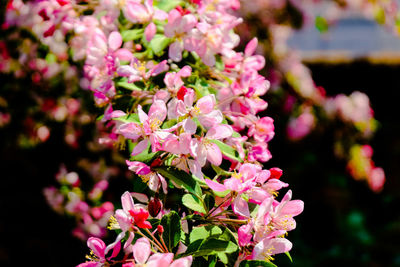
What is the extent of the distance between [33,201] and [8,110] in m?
0.56

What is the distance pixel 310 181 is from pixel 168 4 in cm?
370

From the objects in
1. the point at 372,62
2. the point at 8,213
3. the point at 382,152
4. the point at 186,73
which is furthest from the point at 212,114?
the point at 372,62

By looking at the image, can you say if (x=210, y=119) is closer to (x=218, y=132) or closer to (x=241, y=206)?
(x=218, y=132)

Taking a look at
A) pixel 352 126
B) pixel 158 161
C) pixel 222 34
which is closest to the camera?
pixel 158 161

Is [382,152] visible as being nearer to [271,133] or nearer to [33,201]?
[33,201]

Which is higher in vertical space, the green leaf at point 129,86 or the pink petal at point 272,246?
the green leaf at point 129,86

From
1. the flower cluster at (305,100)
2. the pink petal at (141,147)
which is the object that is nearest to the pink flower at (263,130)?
the pink petal at (141,147)

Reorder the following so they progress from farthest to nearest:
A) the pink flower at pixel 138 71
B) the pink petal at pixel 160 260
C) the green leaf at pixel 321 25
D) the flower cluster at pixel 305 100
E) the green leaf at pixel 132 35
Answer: the flower cluster at pixel 305 100
the green leaf at pixel 321 25
the green leaf at pixel 132 35
the pink flower at pixel 138 71
the pink petal at pixel 160 260

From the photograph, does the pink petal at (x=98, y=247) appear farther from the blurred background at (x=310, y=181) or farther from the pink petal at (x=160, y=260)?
the blurred background at (x=310, y=181)

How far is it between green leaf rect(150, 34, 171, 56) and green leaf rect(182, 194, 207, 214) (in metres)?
0.48

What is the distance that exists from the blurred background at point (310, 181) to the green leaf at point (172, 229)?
4.83 ft

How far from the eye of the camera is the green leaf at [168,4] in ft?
4.48

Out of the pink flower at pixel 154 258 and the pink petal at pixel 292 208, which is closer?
the pink flower at pixel 154 258

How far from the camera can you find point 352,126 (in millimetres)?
4328
